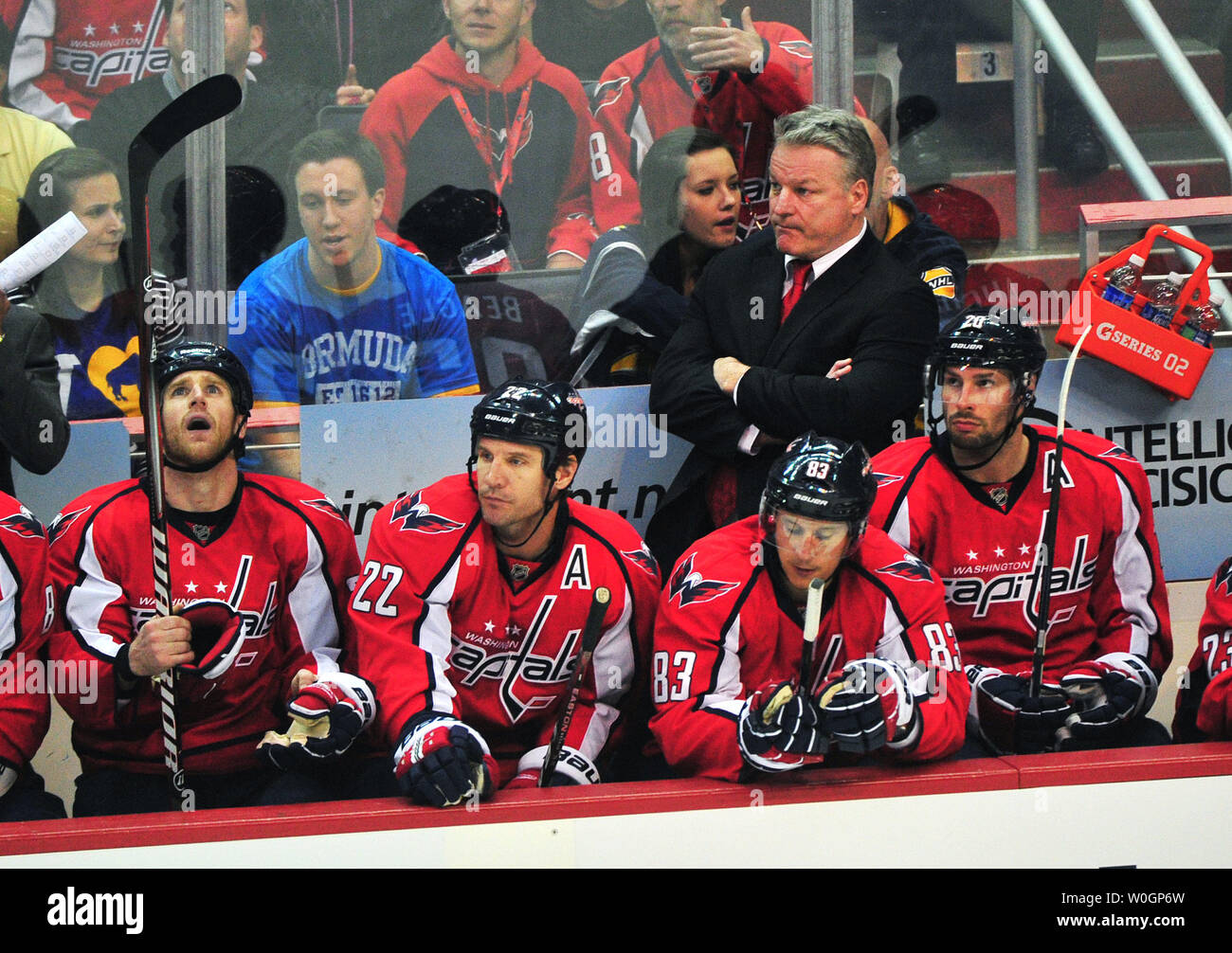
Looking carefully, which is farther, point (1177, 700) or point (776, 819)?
point (1177, 700)

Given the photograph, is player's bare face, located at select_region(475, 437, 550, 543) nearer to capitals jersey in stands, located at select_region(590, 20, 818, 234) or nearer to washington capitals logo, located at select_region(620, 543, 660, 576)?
washington capitals logo, located at select_region(620, 543, 660, 576)

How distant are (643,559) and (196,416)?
3.41 ft

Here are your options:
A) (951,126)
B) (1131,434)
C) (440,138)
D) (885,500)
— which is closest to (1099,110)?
(951,126)

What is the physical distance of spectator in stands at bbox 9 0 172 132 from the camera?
4.05 metres

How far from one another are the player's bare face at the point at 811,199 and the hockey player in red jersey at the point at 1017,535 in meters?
0.36

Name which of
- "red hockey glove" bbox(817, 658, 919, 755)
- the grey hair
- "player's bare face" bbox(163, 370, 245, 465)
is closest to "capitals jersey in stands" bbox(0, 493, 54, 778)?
"player's bare face" bbox(163, 370, 245, 465)

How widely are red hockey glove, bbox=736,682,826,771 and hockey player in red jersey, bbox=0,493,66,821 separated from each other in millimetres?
1456

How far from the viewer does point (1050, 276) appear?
428 centimetres

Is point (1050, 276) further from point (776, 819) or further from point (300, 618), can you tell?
point (300, 618)

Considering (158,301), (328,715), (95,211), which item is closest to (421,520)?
(328,715)

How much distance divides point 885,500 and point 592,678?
0.80 meters

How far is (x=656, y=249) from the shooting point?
417cm

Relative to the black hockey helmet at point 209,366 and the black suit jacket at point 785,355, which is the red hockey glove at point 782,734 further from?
the black hockey helmet at point 209,366

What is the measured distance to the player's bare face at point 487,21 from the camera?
13.5 feet
